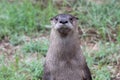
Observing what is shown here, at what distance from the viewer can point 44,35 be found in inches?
243

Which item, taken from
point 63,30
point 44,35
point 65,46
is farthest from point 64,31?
point 44,35

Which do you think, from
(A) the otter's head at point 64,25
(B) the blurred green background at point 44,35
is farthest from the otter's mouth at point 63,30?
(B) the blurred green background at point 44,35

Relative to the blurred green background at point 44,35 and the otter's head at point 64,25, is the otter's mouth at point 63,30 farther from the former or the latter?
the blurred green background at point 44,35

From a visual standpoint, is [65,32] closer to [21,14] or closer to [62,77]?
[62,77]

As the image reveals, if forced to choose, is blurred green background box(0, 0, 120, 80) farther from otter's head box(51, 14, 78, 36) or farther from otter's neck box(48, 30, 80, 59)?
otter's head box(51, 14, 78, 36)

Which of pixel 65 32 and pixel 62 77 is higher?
pixel 65 32

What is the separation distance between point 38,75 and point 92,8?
5.79ft

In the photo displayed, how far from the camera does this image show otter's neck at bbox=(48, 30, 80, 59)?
14.7ft

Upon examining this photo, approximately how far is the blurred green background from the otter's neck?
2.25 ft

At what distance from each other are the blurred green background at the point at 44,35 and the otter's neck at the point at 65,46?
0.68 metres

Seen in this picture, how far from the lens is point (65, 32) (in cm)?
437

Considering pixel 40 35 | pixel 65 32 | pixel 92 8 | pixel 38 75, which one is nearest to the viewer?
pixel 65 32

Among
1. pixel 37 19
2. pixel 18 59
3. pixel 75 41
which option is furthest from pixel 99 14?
pixel 75 41

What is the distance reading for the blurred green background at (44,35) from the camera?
17.3ft
